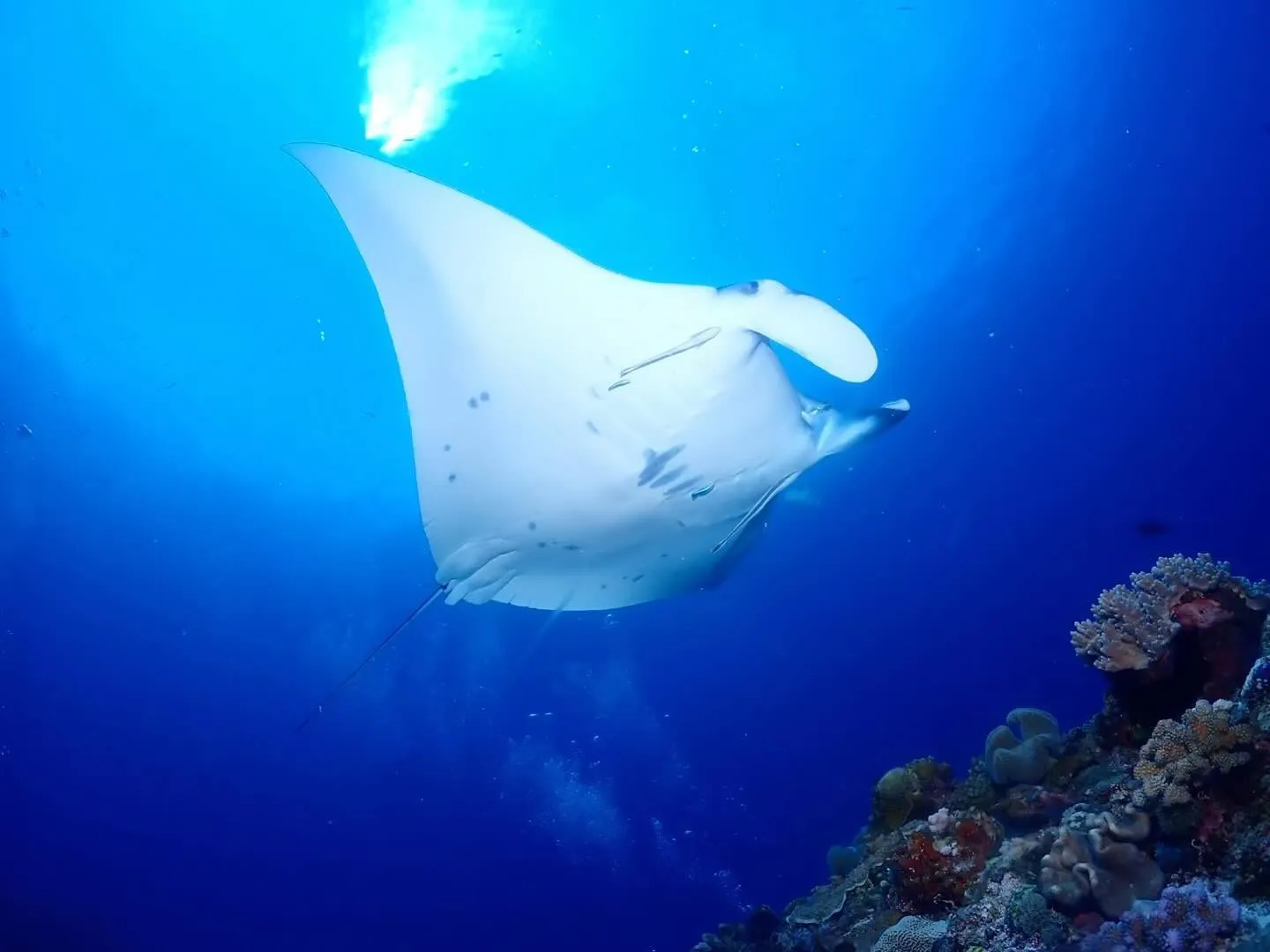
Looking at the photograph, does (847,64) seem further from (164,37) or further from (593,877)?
(593,877)

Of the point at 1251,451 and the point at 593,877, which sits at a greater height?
the point at 1251,451

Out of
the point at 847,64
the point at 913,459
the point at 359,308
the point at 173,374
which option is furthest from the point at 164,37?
the point at 913,459

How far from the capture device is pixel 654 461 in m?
3.76

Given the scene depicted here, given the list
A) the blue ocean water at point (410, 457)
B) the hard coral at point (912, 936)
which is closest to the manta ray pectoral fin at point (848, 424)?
the hard coral at point (912, 936)

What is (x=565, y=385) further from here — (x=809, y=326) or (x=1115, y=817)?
(x=1115, y=817)

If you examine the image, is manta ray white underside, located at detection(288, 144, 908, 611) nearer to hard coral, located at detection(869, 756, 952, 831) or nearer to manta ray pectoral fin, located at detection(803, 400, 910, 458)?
manta ray pectoral fin, located at detection(803, 400, 910, 458)

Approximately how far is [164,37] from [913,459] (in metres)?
15.9

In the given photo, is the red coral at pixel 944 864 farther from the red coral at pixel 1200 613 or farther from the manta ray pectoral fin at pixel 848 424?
the manta ray pectoral fin at pixel 848 424

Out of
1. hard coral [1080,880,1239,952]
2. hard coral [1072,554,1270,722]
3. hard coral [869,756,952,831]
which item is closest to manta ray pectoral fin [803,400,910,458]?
hard coral [1072,554,1270,722]

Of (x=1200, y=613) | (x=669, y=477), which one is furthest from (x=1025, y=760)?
(x=669, y=477)

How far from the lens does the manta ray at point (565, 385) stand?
3229 millimetres

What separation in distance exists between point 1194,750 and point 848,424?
1.99 meters

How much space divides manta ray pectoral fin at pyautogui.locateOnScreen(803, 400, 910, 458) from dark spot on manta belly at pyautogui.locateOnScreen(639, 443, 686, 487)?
2.20 feet

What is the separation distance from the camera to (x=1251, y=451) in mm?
19062
